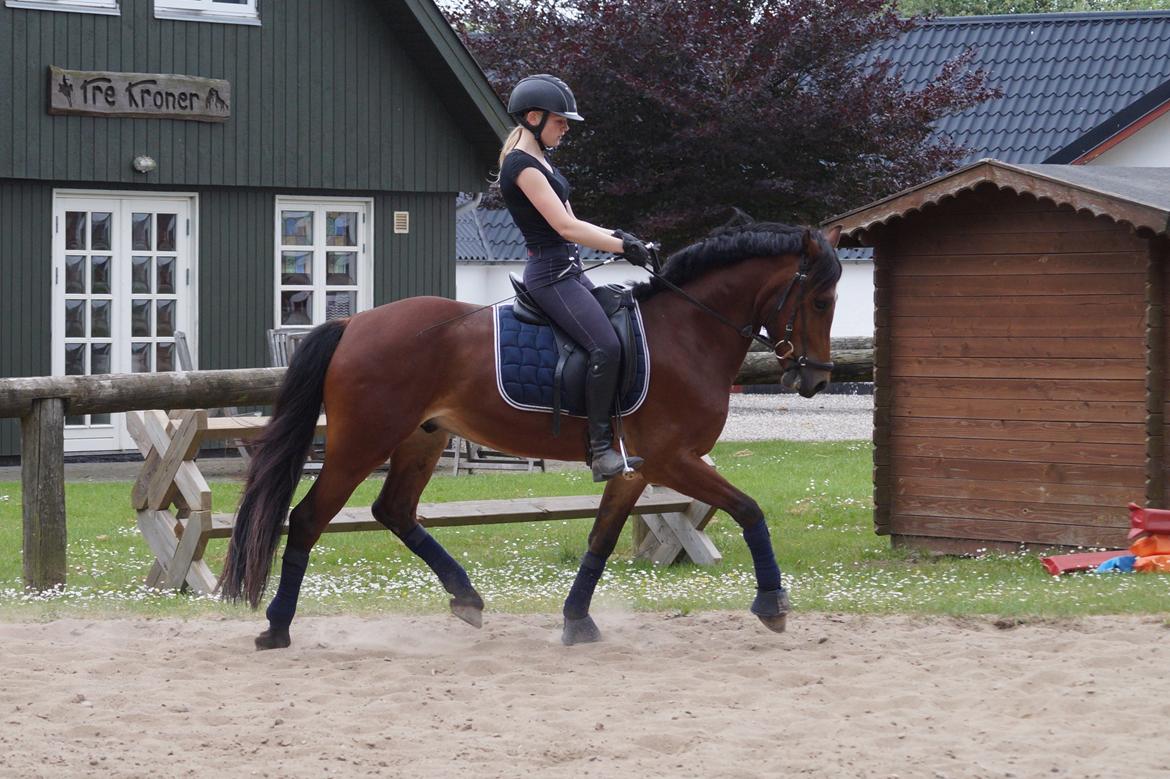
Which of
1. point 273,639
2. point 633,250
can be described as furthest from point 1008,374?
point 273,639

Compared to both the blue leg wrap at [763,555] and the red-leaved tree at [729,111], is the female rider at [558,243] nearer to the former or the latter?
the blue leg wrap at [763,555]

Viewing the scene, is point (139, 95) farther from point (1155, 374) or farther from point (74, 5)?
point (1155, 374)

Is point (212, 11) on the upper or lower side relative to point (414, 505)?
upper

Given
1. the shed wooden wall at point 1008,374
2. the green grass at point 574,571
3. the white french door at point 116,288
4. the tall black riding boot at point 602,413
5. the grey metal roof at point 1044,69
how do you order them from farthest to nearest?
the grey metal roof at point 1044,69, the white french door at point 116,288, the shed wooden wall at point 1008,374, the green grass at point 574,571, the tall black riding boot at point 602,413

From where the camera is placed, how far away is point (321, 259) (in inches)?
696

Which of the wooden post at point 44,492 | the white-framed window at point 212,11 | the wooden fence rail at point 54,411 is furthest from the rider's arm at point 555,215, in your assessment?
the white-framed window at point 212,11

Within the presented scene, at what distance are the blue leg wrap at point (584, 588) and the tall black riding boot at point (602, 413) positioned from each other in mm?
520

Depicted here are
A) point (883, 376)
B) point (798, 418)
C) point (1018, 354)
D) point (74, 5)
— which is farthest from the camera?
point (798, 418)

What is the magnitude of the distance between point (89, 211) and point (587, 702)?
38.0 ft

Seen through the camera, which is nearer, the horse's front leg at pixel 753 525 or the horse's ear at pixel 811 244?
the horse's front leg at pixel 753 525

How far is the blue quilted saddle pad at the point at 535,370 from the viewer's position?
7.32 metres

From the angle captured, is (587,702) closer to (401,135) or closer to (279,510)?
(279,510)

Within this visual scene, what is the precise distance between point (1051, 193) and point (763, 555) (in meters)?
3.67

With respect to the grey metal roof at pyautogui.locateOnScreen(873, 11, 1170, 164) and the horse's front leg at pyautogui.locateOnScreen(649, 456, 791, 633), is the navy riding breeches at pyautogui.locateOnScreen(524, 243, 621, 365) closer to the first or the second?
the horse's front leg at pyautogui.locateOnScreen(649, 456, 791, 633)
